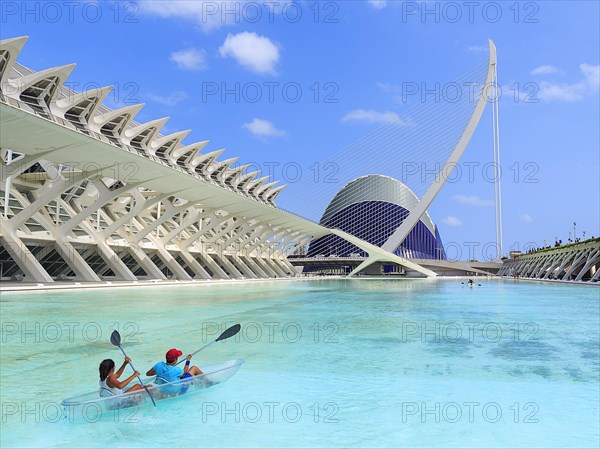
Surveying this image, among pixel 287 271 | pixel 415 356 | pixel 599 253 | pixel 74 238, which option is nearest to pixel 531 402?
pixel 415 356

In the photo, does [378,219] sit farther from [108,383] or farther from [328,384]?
[108,383]

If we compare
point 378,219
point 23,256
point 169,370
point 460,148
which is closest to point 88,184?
point 23,256

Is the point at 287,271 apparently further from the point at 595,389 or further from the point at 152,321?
the point at 595,389

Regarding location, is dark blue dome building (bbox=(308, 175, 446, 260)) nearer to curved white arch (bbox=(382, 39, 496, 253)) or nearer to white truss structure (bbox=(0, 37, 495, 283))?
curved white arch (bbox=(382, 39, 496, 253))

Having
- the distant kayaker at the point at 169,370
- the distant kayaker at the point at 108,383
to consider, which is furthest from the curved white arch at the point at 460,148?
the distant kayaker at the point at 108,383

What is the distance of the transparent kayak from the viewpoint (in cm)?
457

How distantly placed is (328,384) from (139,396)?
7.25ft

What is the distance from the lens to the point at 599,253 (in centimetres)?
3553

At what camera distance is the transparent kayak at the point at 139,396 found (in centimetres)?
457

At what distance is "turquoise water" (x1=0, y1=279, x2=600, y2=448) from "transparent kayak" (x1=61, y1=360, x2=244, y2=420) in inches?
3.3

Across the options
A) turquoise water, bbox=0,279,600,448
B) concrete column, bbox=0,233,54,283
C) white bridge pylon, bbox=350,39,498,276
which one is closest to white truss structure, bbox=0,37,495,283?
concrete column, bbox=0,233,54,283

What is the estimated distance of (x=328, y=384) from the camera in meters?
6.06

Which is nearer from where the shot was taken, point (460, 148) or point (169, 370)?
point (169, 370)

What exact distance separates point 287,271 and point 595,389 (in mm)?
60959
